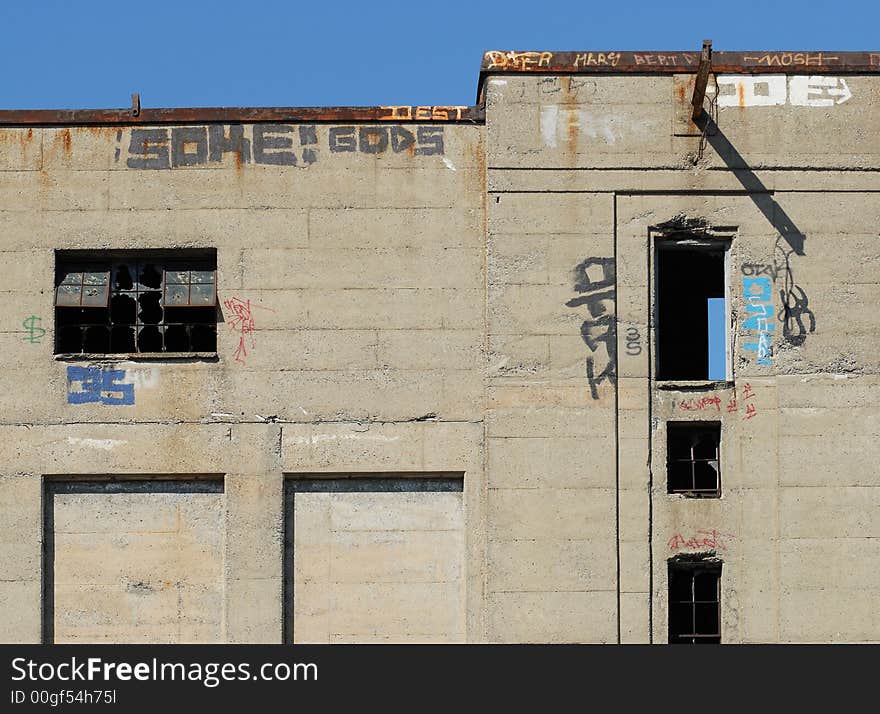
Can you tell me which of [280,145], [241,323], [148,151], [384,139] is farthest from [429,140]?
[148,151]

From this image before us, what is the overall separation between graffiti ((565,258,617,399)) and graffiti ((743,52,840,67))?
121 inches

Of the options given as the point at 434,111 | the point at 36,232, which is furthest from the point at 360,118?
the point at 36,232

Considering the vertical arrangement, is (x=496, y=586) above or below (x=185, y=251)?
below

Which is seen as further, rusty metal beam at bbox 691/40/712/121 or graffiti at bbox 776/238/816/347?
graffiti at bbox 776/238/816/347

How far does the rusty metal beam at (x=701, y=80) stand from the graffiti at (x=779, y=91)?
1.05 ft

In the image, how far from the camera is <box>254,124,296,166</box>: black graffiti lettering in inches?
690

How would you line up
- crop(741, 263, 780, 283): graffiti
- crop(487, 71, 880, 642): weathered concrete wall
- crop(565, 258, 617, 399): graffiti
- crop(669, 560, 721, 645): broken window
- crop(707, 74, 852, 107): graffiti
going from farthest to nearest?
1. crop(707, 74, 852, 107): graffiti
2. crop(741, 263, 780, 283): graffiti
3. crop(565, 258, 617, 399): graffiti
4. crop(669, 560, 721, 645): broken window
5. crop(487, 71, 880, 642): weathered concrete wall

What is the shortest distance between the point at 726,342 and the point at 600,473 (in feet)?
7.30

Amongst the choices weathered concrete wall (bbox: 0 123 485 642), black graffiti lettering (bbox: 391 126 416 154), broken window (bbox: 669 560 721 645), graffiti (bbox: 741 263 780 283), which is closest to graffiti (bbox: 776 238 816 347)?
graffiti (bbox: 741 263 780 283)

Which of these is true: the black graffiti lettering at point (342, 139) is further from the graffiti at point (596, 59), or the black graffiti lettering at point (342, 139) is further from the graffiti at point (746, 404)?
the graffiti at point (746, 404)

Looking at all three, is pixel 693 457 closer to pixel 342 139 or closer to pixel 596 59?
pixel 596 59

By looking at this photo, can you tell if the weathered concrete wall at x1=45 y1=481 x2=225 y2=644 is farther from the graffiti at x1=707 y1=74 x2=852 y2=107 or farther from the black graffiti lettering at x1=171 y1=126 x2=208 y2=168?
the graffiti at x1=707 y1=74 x2=852 y2=107

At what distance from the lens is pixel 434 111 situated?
57.7ft

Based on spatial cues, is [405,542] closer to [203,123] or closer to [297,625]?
[297,625]
